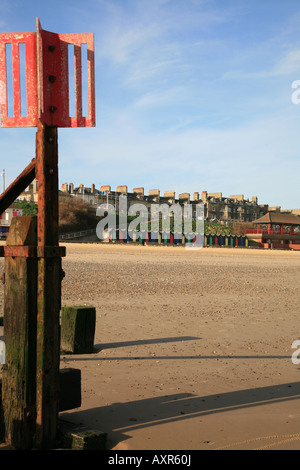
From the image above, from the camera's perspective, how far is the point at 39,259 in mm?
3516

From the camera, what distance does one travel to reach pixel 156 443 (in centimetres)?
378

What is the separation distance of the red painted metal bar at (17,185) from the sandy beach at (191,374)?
213cm

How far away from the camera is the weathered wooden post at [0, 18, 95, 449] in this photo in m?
3.49

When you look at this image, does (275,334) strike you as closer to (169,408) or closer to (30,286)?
(169,408)

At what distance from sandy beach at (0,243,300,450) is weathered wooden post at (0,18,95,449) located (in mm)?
790

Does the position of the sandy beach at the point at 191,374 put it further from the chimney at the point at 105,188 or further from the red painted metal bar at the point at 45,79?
the chimney at the point at 105,188

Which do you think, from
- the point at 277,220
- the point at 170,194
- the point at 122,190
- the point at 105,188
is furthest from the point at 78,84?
the point at 170,194

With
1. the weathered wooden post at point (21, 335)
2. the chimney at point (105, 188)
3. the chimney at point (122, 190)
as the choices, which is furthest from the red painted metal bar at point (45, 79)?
the chimney at point (122, 190)

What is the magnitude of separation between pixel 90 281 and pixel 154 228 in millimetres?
67982

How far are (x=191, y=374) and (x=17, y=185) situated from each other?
11.1 feet

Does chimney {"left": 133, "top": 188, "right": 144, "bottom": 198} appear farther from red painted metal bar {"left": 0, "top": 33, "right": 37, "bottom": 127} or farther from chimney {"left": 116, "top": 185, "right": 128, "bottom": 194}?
red painted metal bar {"left": 0, "top": 33, "right": 37, "bottom": 127}

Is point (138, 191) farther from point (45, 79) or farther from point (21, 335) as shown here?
point (21, 335)

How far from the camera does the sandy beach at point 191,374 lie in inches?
159
